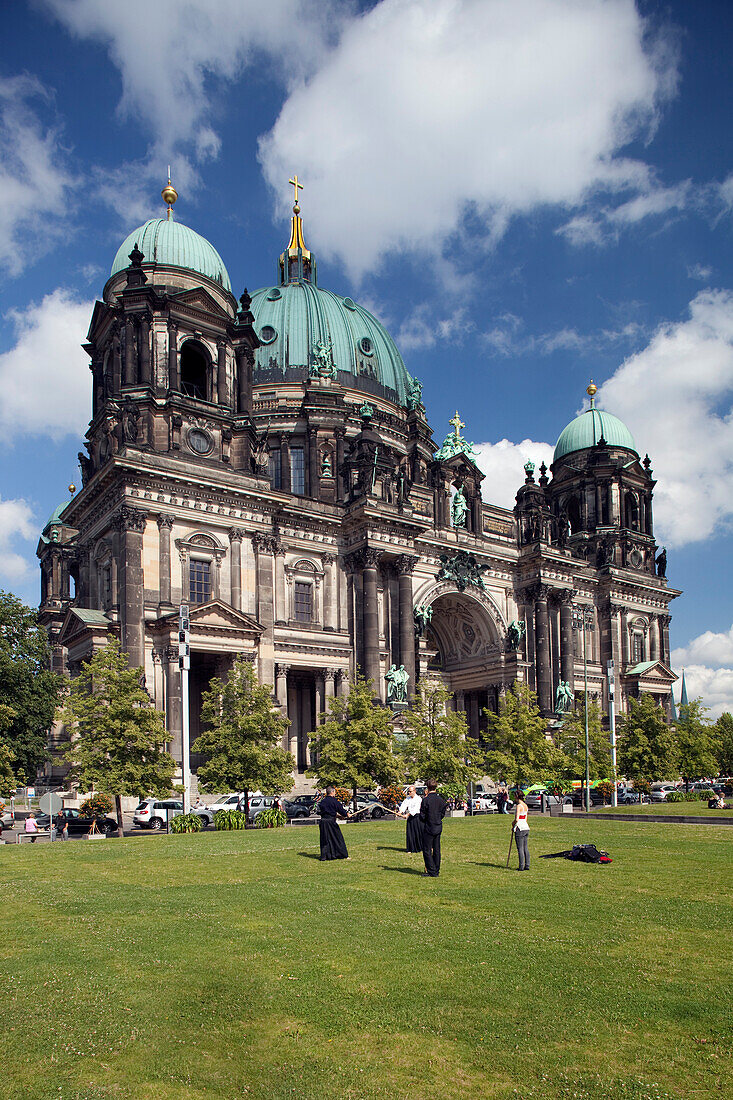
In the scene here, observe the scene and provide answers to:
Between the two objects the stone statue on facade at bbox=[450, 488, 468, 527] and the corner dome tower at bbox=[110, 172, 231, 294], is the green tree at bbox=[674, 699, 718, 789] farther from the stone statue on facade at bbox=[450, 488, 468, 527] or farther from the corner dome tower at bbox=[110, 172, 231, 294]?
the corner dome tower at bbox=[110, 172, 231, 294]

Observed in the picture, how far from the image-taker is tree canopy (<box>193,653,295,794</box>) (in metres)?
37.6

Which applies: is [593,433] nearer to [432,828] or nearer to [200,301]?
[200,301]

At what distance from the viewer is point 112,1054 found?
344 inches

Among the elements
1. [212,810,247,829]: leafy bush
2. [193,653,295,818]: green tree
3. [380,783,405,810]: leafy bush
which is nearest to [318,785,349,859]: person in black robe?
[212,810,247,829]: leafy bush

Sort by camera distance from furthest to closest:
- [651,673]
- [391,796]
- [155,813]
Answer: [651,673], [391,796], [155,813]

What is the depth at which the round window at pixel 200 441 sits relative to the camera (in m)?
52.9

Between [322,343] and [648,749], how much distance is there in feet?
138

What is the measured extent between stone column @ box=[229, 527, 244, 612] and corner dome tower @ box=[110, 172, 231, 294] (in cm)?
1766

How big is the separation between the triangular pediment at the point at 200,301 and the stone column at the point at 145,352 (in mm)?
2557

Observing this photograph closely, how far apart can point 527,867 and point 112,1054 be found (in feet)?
41.1

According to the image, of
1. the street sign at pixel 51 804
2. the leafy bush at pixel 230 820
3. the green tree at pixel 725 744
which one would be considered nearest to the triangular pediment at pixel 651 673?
the green tree at pixel 725 744

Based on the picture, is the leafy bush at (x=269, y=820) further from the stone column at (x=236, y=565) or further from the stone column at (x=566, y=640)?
the stone column at (x=566, y=640)

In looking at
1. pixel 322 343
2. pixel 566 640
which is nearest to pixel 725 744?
pixel 566 640

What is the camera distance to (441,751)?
4631 cm
